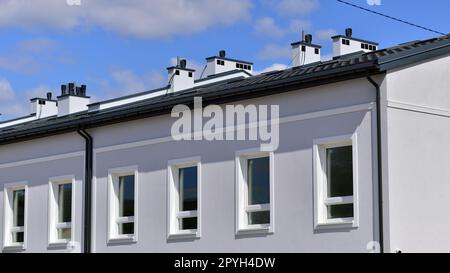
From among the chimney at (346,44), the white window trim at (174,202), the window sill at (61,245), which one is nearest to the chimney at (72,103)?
the chimney at (346,44)

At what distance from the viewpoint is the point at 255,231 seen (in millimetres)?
15773

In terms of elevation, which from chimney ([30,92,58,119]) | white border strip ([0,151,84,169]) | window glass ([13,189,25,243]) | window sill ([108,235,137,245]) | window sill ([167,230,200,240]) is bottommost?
window sill ([108,235,137,245])

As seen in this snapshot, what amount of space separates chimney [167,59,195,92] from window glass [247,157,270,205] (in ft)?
39.8

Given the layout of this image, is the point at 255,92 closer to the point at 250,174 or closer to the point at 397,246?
the point at 250,174

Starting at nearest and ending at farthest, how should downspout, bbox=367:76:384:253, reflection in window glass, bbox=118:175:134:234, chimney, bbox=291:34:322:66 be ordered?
downspout, bbox=367:76:384:253, reflection in window glass, bbox=118:175:134:234, chimney, bbox=291:34:322:66

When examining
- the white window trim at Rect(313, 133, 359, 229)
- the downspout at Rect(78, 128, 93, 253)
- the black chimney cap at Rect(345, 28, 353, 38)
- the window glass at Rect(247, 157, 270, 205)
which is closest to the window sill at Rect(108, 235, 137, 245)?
the downspout at Rect(78, 128, 93, 253)

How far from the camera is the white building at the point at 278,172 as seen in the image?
14.0 metres

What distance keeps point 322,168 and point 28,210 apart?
9168 millimetres

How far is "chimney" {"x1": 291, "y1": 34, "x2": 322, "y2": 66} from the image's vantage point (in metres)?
26.7

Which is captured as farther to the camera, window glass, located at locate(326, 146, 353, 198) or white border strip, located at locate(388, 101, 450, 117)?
window glass, located at locate(326, 146, 353, 198)

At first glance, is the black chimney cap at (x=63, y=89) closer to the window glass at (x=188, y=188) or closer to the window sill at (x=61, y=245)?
the window sill at (x=61, y=245)

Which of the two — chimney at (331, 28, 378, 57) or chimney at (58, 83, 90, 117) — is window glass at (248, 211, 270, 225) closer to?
chimney at (331, 28, 378, 57)
